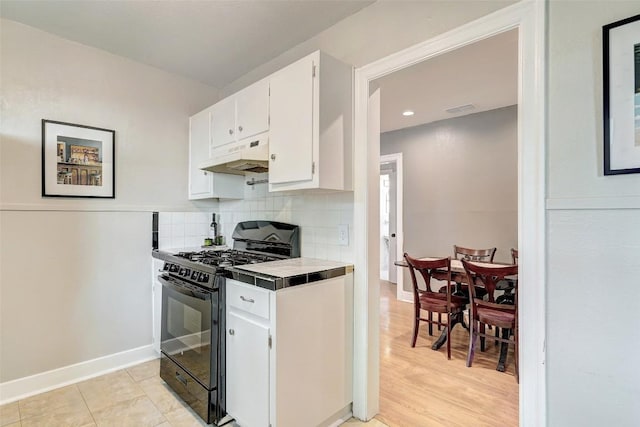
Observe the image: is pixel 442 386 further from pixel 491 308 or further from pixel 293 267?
pixel 293 267

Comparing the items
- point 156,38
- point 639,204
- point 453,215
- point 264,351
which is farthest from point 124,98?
point 453,215

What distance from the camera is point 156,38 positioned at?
2402 mm

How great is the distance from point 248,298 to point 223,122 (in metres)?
1.59

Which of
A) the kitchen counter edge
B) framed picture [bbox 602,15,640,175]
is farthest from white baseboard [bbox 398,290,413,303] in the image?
framed picture [bbox 602,15,640,175]

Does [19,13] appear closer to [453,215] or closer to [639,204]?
[639,204]

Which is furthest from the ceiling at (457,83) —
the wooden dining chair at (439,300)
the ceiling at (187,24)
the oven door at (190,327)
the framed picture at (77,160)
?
→ the framed picture at (77,160)

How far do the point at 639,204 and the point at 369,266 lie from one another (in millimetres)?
1275

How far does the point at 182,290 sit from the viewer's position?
7.09ft

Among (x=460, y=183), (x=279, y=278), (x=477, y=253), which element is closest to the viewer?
(x=279, y=278)

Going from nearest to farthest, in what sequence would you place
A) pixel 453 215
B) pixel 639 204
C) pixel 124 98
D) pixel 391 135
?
pixel 639 204 < pixel 124 98 < pixel 453 215 < pixel 391 135

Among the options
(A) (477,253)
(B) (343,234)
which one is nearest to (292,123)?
(B) (343,234)

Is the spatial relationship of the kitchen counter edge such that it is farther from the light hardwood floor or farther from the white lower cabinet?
the light hardwood floor

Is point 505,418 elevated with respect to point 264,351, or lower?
lower

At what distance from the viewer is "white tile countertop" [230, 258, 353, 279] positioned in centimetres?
173
